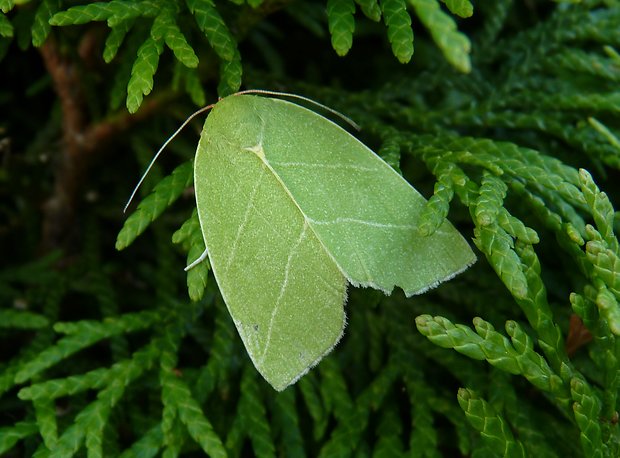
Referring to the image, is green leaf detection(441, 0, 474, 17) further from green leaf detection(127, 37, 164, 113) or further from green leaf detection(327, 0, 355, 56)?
green leaf detection(127, 37, 164, 113)

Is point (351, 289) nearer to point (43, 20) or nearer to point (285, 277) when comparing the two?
point (285, 277)

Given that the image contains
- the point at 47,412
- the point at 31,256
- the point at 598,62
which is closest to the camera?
the point at 47,412

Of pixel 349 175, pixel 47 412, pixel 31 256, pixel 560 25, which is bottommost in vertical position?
pixel 31 256

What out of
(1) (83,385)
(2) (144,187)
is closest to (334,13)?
(2) (144,187)

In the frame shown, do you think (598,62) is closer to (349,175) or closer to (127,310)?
(349,175)

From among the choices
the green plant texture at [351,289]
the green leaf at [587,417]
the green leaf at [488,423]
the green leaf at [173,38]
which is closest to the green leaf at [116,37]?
the green plant texture at [351,289]

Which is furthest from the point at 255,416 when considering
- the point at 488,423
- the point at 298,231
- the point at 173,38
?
the point at 173,38
